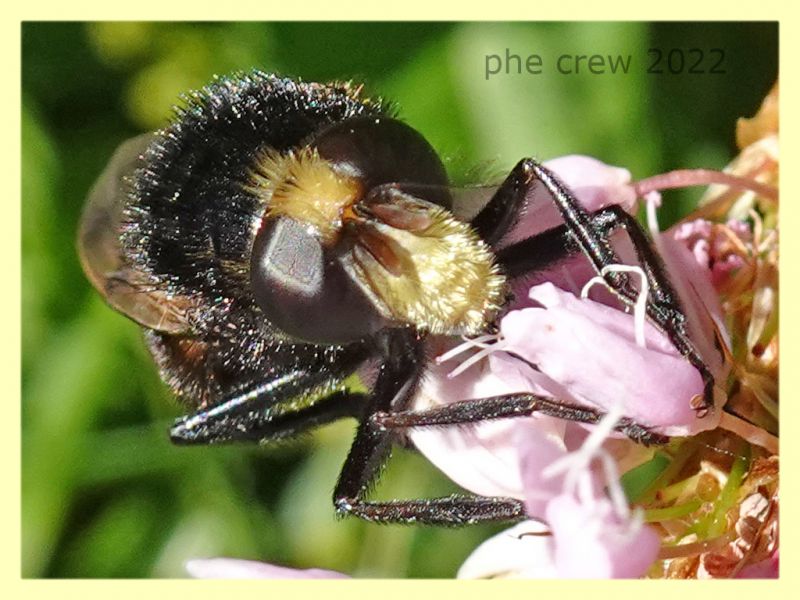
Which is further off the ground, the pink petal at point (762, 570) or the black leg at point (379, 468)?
the black leg at point (379, 468)

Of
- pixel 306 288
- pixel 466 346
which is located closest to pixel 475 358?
pixel 466 346

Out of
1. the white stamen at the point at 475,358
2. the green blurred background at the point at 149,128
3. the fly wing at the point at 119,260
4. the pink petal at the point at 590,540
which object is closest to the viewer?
the pink petal at the point at 590,540

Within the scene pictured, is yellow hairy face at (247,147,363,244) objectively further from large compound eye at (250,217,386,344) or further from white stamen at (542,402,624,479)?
white stamen at (542,402,624,479)

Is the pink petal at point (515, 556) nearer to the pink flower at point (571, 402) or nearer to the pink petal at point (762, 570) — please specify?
the pink flower at point (571, 402)

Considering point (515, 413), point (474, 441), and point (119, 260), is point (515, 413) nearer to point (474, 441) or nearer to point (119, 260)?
point (474, 441)

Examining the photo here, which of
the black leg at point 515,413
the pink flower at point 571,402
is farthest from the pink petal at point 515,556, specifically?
the black leg at point 515,413

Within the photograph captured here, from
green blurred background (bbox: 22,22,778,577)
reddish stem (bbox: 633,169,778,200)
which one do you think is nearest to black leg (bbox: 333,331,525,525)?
reddish stem (bbox: 633,169,778,200)

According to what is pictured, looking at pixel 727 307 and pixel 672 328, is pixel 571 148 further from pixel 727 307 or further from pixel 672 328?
pixel 672 328
